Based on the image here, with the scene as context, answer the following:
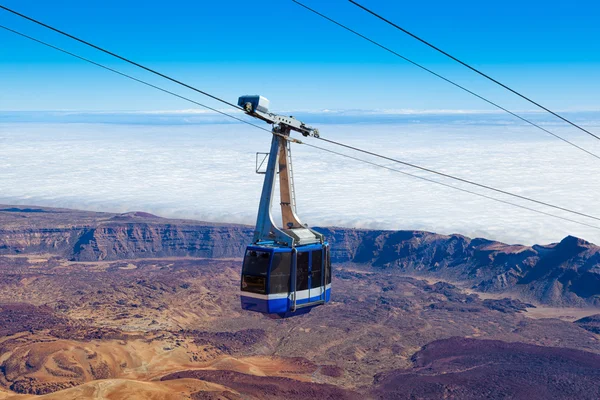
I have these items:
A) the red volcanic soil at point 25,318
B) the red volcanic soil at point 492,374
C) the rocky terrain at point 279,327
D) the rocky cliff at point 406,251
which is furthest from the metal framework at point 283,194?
the rocky cliff at point 406,251

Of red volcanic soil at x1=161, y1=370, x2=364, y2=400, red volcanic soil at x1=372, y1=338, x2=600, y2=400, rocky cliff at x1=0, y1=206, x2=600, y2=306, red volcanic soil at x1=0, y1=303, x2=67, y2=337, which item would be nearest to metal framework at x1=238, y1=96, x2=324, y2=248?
red volcanic soil at x1=161, y1=370, x2=364, y2=400

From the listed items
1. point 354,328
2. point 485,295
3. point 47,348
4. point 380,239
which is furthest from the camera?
point 380,239

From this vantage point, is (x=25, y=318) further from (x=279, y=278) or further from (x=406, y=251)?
(x=406, y=251)

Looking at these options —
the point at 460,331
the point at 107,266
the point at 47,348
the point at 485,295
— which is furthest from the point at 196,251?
the point at 47,348

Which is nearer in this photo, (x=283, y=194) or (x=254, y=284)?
(x=254, y=284)

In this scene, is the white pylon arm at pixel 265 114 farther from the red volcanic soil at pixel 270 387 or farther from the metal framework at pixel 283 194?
the red volcanic soil at pixel 270 387

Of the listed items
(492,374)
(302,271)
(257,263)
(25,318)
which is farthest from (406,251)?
(257,263)

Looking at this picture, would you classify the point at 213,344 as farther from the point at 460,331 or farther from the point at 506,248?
the point at 506,248
